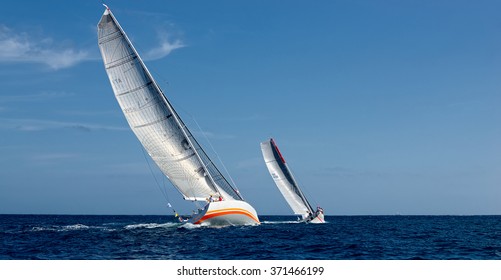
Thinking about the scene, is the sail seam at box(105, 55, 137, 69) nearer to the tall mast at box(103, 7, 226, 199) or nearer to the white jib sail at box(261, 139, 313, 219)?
the tall mast at box(103, 7, 226, 199)

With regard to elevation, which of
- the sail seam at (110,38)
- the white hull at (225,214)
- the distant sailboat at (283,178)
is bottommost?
the white hull at (225,214)

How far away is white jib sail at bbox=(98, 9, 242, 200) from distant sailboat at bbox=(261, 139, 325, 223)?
19.6m

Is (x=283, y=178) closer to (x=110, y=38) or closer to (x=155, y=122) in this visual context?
(x=155, y=122)

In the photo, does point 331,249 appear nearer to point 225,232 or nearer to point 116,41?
point 225,232

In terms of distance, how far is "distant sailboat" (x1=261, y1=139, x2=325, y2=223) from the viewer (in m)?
64.4

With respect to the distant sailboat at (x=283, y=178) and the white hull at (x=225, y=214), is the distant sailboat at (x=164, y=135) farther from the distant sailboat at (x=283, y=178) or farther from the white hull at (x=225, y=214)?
the distant sailboat at (x=283, y=178)

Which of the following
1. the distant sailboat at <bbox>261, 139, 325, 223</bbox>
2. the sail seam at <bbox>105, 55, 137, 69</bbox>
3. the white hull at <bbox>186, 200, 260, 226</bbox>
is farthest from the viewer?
the distant sailboat at <bbox>261, 139, 325, 223</bbox>

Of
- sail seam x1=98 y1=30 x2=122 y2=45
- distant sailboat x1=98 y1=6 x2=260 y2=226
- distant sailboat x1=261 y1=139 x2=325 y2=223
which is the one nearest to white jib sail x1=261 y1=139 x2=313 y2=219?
distant sailboat x1=261 y1=139 x2=325 y2=223

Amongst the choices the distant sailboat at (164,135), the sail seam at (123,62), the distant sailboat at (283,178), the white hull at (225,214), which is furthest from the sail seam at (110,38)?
the distant sailboat at (283,178)

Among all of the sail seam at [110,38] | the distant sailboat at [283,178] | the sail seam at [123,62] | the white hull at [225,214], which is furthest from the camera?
the distant sailboat at [283,178]

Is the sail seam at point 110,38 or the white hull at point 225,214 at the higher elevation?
the sail seam at point 110,38

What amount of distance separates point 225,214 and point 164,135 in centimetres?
786

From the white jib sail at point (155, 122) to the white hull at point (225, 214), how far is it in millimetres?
1873

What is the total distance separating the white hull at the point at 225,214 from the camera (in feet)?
137
